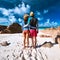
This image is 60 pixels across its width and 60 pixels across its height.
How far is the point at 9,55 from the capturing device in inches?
168

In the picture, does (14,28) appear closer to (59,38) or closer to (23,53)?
(59,38)

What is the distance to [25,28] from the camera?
505 cm

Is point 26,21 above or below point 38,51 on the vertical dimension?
above

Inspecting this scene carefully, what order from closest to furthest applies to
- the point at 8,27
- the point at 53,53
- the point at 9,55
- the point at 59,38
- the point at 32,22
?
1. the point at 9,55
2. the point at 53,53
3. the point at 32,22
4. the point at 59,38
5. the point at 8,27

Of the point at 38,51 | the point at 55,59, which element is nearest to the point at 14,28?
the point at 38,51

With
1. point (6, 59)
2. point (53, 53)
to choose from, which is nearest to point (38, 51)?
point (53, 53)

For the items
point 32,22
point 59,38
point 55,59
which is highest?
point 32,22

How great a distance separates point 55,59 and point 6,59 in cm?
112

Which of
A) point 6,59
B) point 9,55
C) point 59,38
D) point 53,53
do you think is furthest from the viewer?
point 59,38

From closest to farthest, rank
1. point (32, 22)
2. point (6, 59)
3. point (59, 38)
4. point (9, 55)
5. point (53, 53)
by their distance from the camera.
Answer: point (6, 59), point (9, 55), point (53, 53), point (32, 22), point (59, 38)

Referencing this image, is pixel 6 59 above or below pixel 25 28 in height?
below

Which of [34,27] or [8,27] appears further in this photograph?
[8,27]

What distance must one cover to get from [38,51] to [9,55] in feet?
2.85

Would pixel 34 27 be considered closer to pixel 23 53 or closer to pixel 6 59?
pixel 23 53
